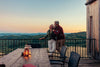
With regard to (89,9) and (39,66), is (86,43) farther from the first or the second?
(39,66)

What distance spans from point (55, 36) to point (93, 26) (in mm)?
2264

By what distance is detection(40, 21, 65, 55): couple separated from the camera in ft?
22.8

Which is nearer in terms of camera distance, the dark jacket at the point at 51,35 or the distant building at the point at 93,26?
the dark jacket at the point at 51,35

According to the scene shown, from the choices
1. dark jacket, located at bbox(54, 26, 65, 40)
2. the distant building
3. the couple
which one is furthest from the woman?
the distant building

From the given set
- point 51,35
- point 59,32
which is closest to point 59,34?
point 59,32

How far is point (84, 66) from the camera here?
20.8 feet

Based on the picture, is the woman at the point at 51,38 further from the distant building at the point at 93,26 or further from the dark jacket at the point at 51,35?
the distant building at the point at 93,26

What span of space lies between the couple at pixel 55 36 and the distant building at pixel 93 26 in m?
1.67

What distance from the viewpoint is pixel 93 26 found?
8.09 meters

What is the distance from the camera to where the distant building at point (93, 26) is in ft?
24.3

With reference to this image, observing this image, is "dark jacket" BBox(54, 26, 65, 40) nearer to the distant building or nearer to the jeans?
the jeans

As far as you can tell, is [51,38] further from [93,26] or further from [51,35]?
[93,26]

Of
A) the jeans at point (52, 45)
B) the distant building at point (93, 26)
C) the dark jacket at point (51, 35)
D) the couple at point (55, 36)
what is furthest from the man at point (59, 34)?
the distant building at point (93, 26)

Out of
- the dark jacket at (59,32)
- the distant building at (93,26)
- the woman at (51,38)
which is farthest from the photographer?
the distant building at (93,26)
